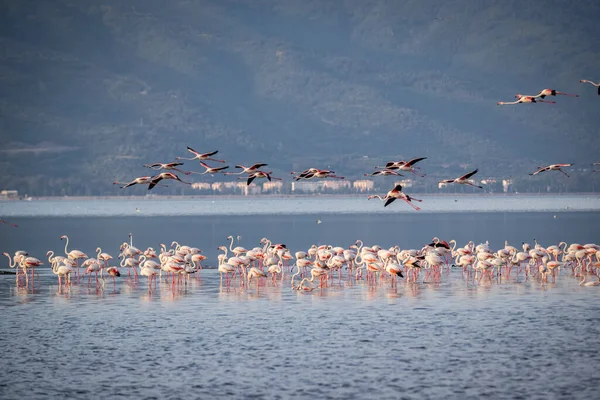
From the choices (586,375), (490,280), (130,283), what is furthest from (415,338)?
(130,283)

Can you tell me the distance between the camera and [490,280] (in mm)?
34844

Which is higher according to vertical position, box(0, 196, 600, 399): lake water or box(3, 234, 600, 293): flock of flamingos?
box(3, 234, 600, 293): flock of flamingos

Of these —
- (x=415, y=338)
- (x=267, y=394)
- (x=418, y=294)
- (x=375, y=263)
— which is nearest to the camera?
(x=267, y=394)

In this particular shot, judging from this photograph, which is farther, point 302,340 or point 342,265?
point 342,265

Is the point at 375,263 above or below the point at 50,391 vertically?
above

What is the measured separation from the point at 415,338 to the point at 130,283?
15060 mm

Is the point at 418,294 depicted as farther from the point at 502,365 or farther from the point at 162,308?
the point at 502,365

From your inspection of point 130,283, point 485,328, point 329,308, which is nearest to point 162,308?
point 329,308

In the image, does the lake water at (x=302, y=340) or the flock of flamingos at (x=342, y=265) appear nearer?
the lake water at (x=302, y=340)

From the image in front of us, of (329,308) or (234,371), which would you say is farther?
A: (329,308)

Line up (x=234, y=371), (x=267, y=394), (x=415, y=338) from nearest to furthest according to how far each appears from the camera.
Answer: (x=267, y=394), (x=234, y=371), (x=415, y=338)

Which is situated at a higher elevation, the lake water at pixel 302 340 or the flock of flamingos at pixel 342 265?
the flock of flamingos at pixel 342 265

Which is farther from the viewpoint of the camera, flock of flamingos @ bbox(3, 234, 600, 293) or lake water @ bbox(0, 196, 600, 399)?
flock of flamingos @ bbox(3, 234, 600, 293)

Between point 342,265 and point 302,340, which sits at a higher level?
point 342,265
